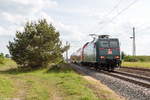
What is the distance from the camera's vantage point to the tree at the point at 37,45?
3219 cm

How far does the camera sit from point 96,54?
25531mm

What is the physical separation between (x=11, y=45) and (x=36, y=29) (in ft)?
11.7

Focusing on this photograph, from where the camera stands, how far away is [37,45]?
32688 millimetres

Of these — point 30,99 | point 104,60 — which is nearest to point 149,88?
point 30,99

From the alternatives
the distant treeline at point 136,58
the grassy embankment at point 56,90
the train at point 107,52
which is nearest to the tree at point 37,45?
the train at point 107,52

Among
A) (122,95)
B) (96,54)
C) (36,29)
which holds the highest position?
(36,29)

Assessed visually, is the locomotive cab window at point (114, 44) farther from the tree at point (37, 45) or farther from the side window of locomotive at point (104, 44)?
the tree at point (37, 45)

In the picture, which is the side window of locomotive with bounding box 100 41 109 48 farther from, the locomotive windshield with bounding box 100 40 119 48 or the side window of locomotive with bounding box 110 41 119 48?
the side window of locomotive with bounding box 110 41 119 48

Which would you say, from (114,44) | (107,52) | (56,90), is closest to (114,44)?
(114,44)

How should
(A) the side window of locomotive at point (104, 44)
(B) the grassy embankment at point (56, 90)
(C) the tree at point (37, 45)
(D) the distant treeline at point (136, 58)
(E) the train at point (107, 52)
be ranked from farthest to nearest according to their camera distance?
(D) the distant treeline at point (136, 58) → (C) the tree at point (37, 45) → (A) the side window of locomotive at point (104, 44) → (E) the train at point (107, 52) → (B) the grassy embankment at point (56, 90)

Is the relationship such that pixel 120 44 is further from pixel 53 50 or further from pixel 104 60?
pixel 53 50

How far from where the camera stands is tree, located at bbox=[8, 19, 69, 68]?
32.2 meters

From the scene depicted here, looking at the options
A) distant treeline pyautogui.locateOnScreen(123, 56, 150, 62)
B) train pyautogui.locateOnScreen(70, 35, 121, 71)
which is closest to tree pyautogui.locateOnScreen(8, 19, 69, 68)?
train pyautogui.locateOnScreen(70, 35, 121, 71)

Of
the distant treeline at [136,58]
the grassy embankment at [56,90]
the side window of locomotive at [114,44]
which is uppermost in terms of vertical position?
the side window of locomotive at [114,44]
